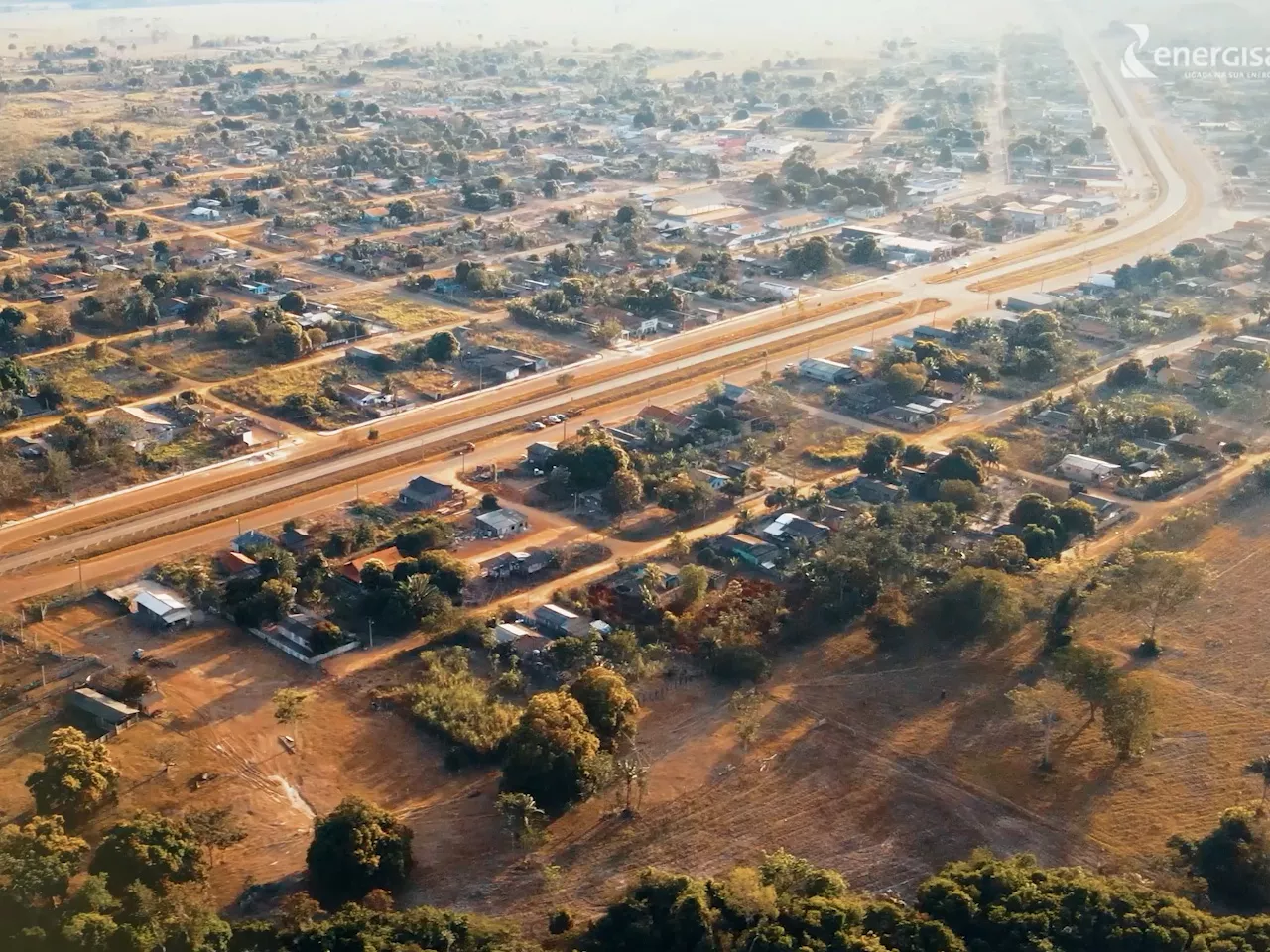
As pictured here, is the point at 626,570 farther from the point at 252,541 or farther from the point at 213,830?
the point at 213,830

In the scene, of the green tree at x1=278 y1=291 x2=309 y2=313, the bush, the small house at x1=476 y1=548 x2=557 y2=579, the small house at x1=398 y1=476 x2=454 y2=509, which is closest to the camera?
the bush

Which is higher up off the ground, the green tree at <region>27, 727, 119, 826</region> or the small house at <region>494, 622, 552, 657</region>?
the green tree at <region>27, 727, 119, 826</region>

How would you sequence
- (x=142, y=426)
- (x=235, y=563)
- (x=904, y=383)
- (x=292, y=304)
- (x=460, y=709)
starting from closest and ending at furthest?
1. (x=460, y=709)
2. (x=235, y=563)
3. (x=142, y=426)
4. (x=904, y=383)
5. (x=292, y=304)

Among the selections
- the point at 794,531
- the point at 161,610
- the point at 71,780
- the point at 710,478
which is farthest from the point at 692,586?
the point at 71,780

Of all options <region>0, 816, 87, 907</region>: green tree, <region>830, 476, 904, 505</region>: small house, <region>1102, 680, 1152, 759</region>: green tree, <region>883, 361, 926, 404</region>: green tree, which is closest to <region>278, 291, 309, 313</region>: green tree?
<region>883, 361, 926, 404</region>: green tree

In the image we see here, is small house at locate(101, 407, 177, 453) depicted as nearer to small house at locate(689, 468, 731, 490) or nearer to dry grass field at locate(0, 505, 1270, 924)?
dry grass field at locate(0, 505, 1270, 924)

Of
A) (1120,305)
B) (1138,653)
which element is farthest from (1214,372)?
(1138,653)

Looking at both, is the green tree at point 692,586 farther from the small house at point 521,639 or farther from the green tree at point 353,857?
the green tree at point 353,857
